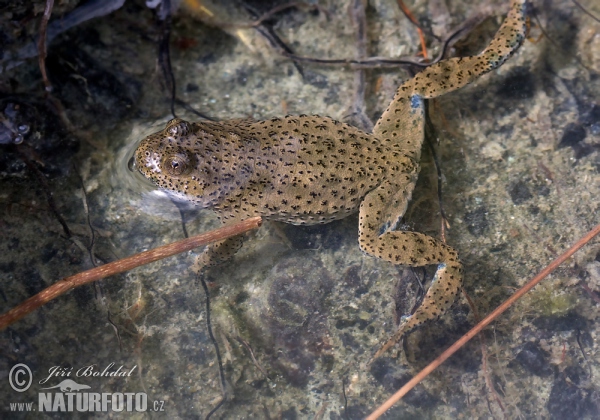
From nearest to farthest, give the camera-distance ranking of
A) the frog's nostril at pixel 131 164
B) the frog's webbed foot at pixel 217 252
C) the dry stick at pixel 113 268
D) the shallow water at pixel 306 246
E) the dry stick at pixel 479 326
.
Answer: the dry stick at pixel 113 268 → the dry stick at pixel 479 326 → the shallow water at pixel 306 246 → the frog's webbed foot at pixel 217 252 → the frog's nostril at pixel 131 164

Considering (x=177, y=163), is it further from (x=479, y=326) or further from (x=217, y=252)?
(x=479, y=326)

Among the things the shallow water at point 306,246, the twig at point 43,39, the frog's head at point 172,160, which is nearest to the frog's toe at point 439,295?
the shallow water at point 306,246

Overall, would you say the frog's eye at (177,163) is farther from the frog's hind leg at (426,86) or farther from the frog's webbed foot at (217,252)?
the frog's hind leg at (426,86)

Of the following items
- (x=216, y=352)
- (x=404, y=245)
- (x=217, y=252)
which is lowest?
(x=216, y=352)

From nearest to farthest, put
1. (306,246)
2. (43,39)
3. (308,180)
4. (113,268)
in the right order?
(113,268) < (308,180) < (43,39) < (306,246)

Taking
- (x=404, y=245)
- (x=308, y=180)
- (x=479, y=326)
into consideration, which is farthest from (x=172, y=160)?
(x=479, y=326)

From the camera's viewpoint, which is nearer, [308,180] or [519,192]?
[308,180]
